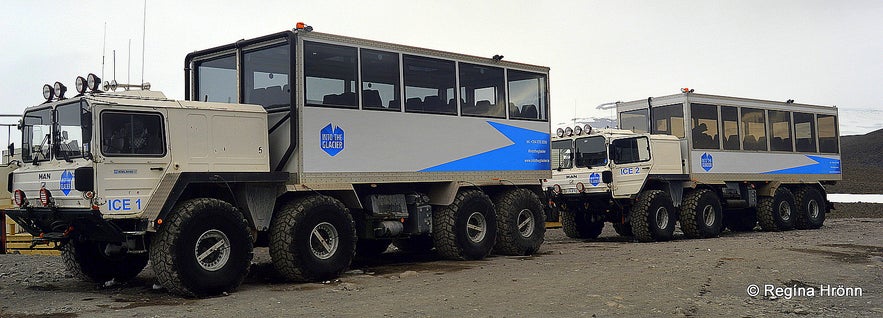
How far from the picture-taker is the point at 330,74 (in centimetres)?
1261

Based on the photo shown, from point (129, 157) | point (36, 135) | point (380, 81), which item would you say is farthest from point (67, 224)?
point (380, 81)

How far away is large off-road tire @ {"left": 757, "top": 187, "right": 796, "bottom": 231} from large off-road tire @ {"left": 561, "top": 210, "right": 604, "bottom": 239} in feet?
17.3

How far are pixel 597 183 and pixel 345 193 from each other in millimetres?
8172

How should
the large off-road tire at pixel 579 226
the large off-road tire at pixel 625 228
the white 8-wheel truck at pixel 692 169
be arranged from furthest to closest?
the large off-road tire at pixel 579 226, the large off-road tire at pixel 625 228, the white 8-wheel truck at pixel 692 169

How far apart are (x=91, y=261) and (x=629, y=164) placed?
12.2 meters

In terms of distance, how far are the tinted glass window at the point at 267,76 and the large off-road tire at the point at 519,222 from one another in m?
5.38

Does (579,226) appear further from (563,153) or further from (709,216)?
(709,216)

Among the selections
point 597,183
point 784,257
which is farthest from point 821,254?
point 597,183

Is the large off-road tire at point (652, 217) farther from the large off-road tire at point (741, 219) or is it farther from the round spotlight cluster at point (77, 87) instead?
the round spotlight cluster at point (77, 87)

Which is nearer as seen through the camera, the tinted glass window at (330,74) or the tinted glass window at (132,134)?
the tinted glass window at (132,134)

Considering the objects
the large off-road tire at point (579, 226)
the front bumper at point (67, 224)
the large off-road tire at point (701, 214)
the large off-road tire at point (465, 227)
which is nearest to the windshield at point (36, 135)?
the front bumper at point (67, 224)

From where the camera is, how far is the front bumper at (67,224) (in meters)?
10.1

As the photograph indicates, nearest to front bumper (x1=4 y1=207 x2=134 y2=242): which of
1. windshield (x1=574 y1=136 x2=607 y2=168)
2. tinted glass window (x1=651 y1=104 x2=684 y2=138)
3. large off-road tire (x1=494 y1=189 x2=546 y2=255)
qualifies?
large off-road tire (x1=494 y1=189 x2=546 y2=255)

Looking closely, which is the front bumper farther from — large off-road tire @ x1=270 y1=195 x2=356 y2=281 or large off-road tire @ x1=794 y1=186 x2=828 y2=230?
large off-road tire @ x1=794 y1=186 x2=828 y2=230
